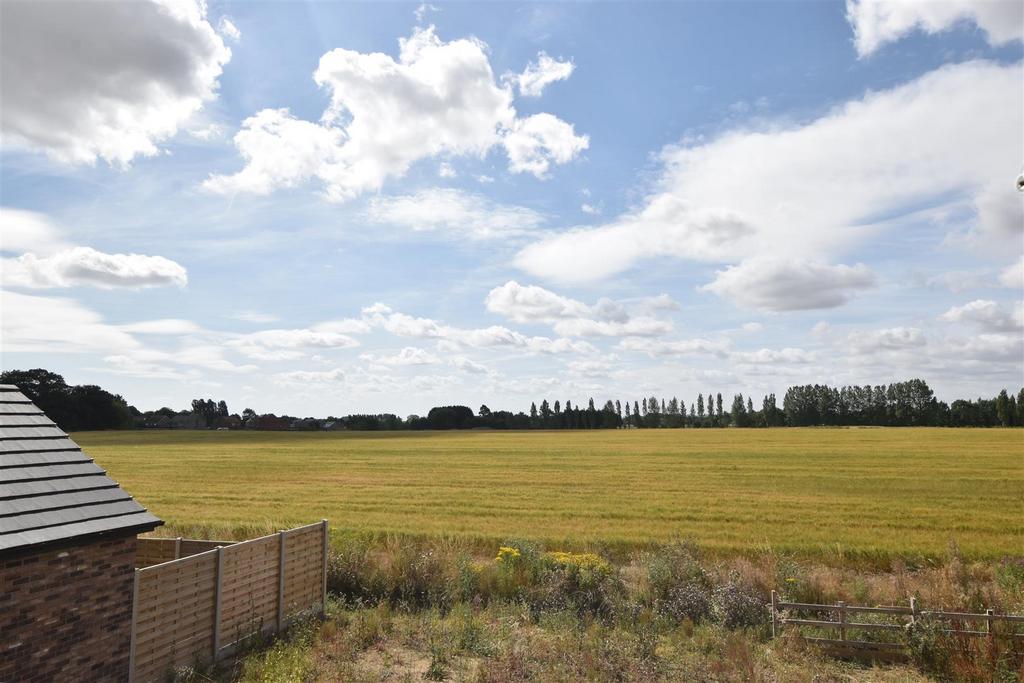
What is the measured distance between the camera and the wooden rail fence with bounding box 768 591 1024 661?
38.5 feet

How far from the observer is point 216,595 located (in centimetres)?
1202

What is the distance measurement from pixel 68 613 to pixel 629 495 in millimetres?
30247

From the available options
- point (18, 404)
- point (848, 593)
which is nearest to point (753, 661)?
point (848, 593)

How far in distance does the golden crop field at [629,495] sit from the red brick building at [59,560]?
14.1 m

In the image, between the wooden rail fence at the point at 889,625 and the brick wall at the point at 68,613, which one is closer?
the brick wall at the point at 68,613

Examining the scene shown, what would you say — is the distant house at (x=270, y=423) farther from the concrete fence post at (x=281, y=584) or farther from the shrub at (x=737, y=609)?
the shrub at (x=737, y=609)

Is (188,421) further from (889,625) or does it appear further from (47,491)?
(889,625)

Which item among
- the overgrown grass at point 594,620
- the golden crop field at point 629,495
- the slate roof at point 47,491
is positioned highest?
the slate roof at point 47,491

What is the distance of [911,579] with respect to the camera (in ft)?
58.3

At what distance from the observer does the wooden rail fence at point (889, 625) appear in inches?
462

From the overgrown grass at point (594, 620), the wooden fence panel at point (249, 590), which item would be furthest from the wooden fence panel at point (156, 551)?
the overgrown grass at point (594, 620)

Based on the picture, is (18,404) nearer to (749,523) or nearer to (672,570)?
(672,570)

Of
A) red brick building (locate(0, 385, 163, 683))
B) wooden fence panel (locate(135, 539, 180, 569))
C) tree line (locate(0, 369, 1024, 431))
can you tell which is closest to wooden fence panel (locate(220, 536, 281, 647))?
red brick building (locate(0, 385, 163, 683))

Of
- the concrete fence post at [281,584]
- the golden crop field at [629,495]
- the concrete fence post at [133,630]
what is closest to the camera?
the concrete fence post at [133,630]
